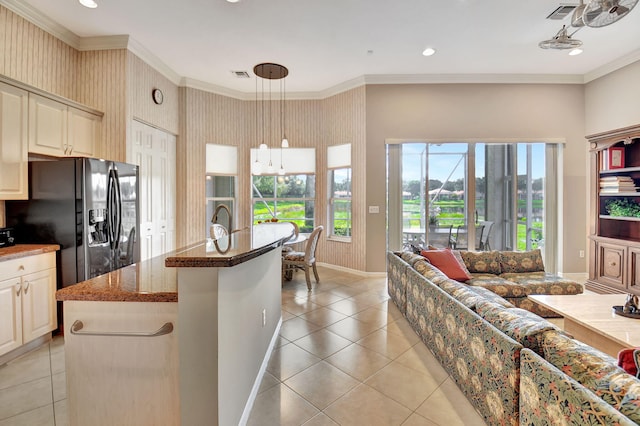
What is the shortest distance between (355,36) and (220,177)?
11.4 ft

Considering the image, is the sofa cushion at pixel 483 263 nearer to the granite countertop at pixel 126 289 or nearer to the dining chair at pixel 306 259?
the dining chair at pixel 306 259

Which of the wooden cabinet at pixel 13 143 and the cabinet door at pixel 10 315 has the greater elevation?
the wooden cabinet at pixel 13 143

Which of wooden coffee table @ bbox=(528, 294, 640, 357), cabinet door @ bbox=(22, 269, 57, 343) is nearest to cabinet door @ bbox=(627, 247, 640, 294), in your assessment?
wooden coffee table @ bbox=(528, 294, 640, 357)

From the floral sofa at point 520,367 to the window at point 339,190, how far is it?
3.16m

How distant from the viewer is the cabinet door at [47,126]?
2.96 metres

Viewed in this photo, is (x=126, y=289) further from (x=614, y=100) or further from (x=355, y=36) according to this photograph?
(x=614, y=100)

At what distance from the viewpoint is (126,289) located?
148 centimetres

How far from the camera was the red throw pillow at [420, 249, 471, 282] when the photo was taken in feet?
11.5

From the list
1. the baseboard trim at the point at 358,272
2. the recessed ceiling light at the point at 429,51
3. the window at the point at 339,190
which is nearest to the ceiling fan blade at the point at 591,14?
the recessed ceiling light at the point at 429,51

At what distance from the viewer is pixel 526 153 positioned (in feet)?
17.1

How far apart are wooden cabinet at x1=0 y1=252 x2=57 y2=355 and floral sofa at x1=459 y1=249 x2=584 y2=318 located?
432 centimetres

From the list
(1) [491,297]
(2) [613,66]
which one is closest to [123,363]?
(1) [491,297]

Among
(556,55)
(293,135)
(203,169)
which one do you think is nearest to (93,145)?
(203,169)

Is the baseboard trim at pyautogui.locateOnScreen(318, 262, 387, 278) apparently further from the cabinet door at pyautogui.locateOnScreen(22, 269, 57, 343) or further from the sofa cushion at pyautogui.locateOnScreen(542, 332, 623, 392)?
the cabinet door at pyautogui.locateOnScreen(22, 269, 57, 343)
